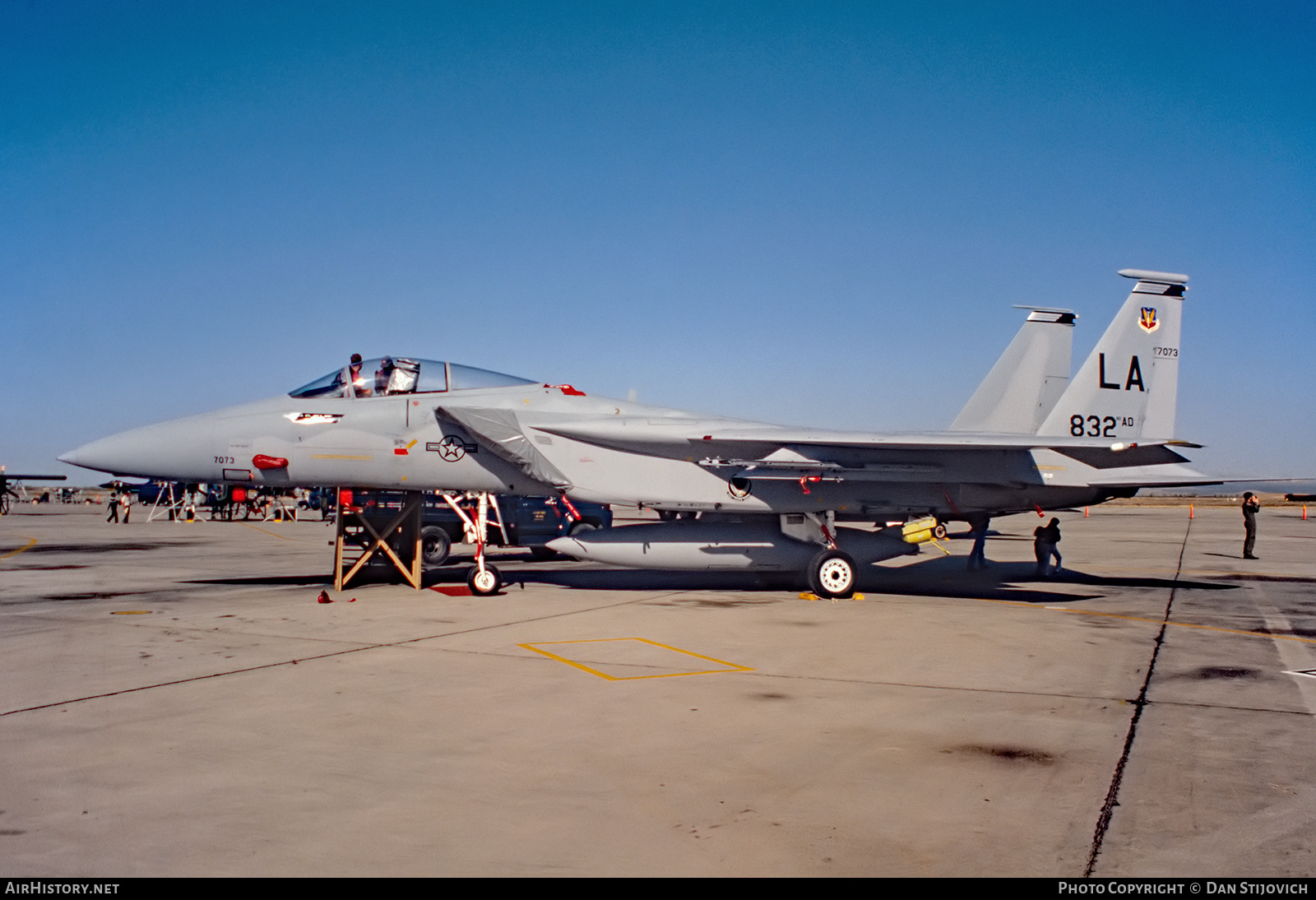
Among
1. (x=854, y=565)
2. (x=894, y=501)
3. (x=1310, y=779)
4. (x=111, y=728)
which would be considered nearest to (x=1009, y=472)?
(x=894, y=501)

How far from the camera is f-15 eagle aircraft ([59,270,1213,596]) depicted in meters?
11.8

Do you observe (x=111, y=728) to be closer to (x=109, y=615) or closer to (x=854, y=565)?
(x=109, y=615)

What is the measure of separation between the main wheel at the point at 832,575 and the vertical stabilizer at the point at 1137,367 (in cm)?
517

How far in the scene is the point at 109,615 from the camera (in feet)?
33.4

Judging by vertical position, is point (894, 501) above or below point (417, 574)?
above

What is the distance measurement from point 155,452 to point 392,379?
310 cm

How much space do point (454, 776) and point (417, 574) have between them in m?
9.13

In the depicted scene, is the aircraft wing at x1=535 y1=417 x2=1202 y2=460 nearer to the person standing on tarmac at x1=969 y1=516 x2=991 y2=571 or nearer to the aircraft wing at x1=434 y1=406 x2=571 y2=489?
the aircraft wing at x1=434 y1=406 x2=571 y2=489

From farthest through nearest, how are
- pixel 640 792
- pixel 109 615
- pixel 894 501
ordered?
pixel 894 501 < pixel 109 615 < pixel 640 792

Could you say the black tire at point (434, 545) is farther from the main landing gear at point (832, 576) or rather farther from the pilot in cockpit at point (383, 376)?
the main landing gear at point (832, 576)

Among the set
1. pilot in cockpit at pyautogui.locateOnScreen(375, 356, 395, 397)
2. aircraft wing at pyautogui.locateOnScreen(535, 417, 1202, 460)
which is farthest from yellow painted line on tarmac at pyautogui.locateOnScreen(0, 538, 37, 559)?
aircraft wing at pyautogui.locateOnScreen(535, 417, 1202, 460)

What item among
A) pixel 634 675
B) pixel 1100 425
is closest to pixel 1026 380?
pixel 1100 425

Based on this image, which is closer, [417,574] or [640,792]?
[640,792]

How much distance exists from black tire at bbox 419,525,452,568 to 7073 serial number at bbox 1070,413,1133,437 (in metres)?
11.7
